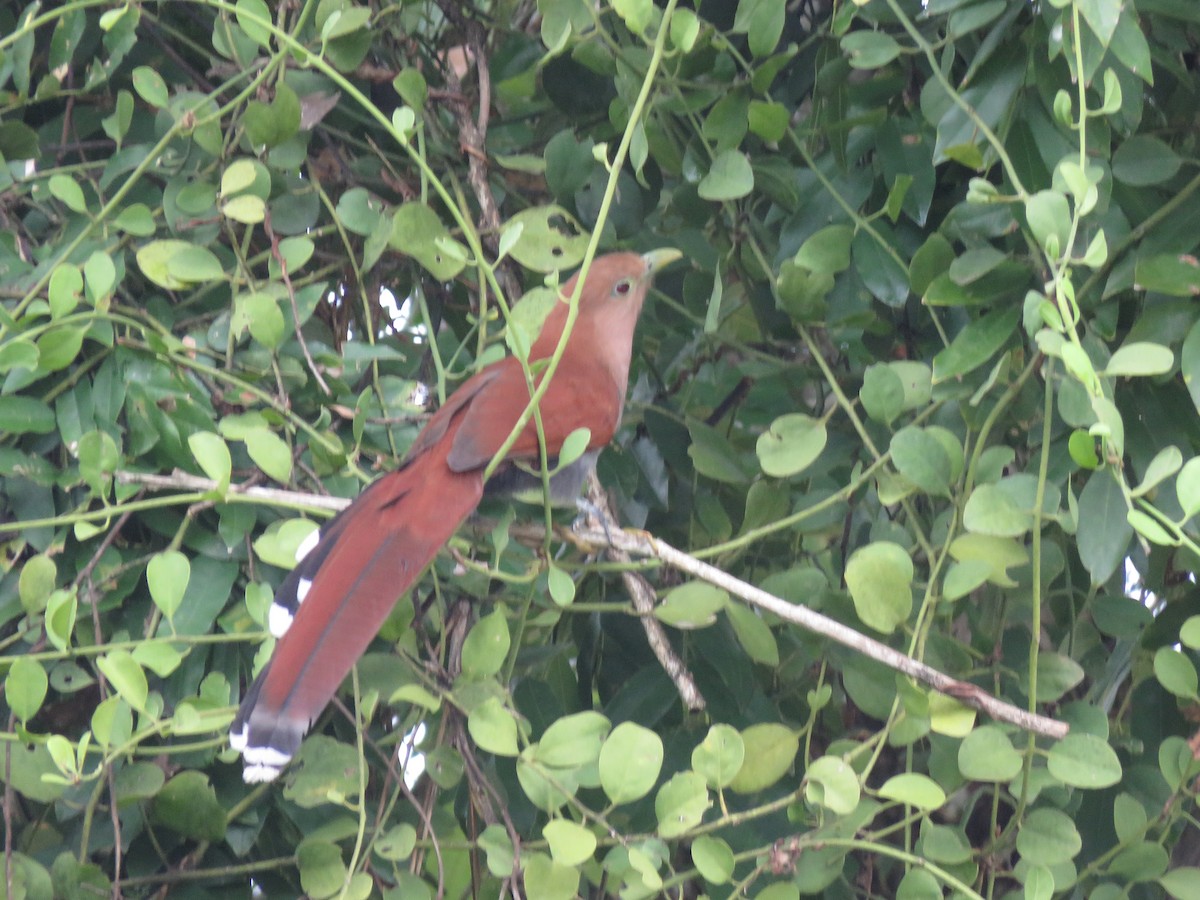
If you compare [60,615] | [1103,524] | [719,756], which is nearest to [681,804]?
[719,756]

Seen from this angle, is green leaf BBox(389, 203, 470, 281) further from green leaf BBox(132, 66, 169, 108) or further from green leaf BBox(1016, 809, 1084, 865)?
green leaf BBox(1016, 809, 1084, 865)

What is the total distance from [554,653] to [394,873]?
0.33m

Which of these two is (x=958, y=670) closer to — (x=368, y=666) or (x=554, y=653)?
(x=554, y=653)

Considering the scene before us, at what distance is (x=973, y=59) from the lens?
1.50 meters


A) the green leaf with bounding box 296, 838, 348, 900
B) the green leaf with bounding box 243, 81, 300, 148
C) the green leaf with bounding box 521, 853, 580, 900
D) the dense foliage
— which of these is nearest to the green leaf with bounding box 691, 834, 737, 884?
the dense foliage

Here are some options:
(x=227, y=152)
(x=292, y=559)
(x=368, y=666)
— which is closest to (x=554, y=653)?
(x=368, y=666)

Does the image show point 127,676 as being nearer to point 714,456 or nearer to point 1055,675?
point 714,456

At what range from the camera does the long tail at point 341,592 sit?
133 cm

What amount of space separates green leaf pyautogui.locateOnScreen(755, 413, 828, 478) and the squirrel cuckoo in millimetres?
313

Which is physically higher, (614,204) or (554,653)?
(614,204)

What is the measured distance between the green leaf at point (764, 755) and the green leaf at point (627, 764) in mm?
194

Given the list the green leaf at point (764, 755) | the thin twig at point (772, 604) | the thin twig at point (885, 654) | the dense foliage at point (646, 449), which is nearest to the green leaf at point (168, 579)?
the dense foliage at point (646, 449)

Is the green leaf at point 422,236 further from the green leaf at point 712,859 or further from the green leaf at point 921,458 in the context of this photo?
the green leaf at point 712,859

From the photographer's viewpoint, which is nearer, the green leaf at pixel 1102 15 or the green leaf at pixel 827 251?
the green leaf at pixel 1102 15
